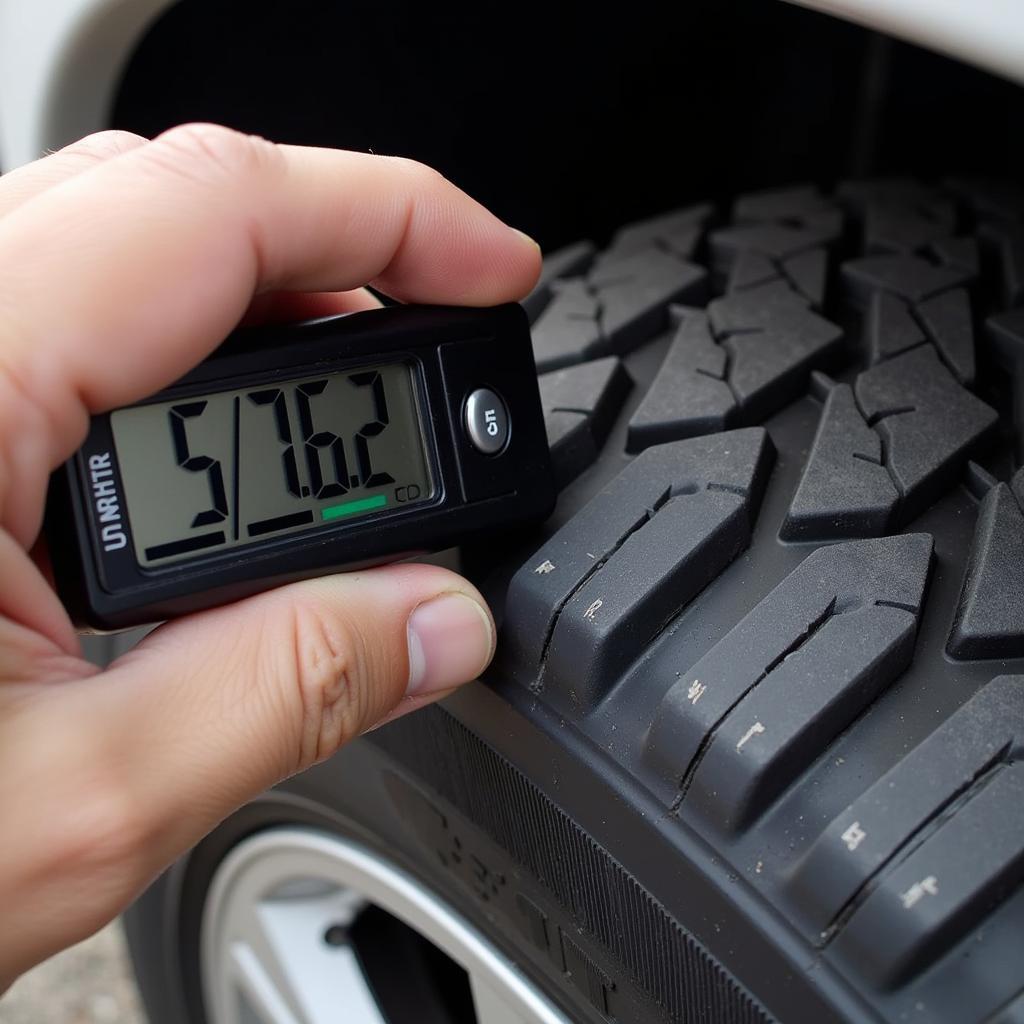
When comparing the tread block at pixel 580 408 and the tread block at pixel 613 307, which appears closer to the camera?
the tread block at pixel 580 408

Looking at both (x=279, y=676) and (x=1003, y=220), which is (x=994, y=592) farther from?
(x=1003, y=220)

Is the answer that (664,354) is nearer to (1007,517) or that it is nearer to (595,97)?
(1007,517)

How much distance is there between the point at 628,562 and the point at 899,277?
390 mm

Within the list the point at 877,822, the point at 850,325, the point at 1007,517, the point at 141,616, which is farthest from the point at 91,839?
the point at 850,325

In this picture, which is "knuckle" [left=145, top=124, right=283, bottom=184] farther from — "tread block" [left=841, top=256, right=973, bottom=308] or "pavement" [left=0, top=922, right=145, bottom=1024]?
"pavement" [left=0, top=922, right=145, bottom=1024]

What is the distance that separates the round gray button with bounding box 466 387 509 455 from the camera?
716 mm

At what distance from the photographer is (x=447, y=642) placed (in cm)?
65

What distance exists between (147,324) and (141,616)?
6.3 inches

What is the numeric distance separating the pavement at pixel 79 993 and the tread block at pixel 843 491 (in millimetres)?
1154

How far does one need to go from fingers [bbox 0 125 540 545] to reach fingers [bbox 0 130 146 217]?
0.11 m

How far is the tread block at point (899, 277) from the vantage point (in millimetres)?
870

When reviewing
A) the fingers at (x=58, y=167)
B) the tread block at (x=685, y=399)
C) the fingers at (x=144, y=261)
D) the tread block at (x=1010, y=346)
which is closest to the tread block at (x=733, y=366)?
the tread block at (x=685, y=399)

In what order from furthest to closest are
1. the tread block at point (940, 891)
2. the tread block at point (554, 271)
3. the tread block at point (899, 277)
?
1. the tread block at point (554, 271)
2. the tread block at point (899, 277)
3. the tread block at point (940, 891)

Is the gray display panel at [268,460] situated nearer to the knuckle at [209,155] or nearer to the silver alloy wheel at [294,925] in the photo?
the knuckle at [209,155]
